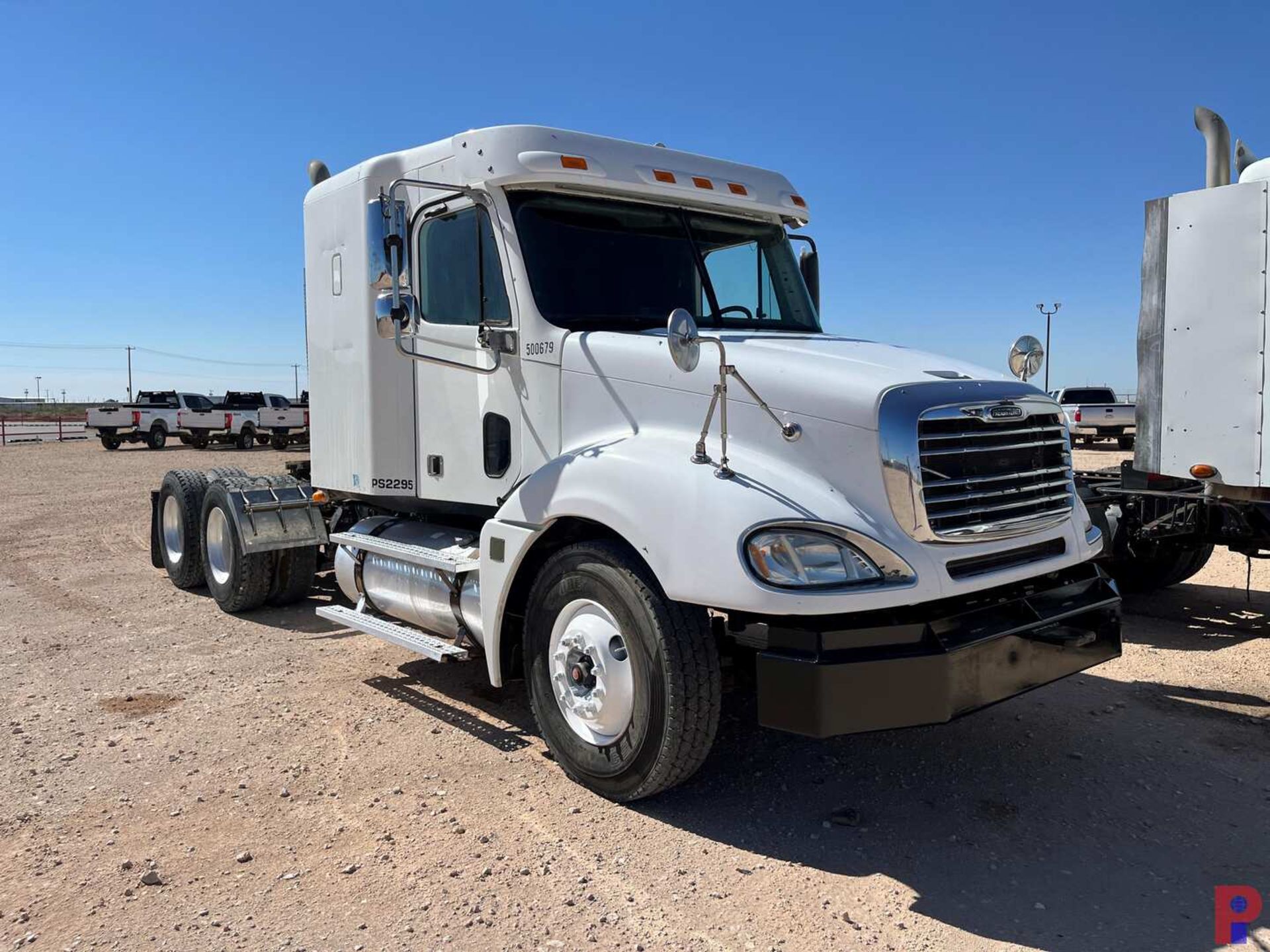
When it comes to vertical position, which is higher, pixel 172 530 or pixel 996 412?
pixel 996 412

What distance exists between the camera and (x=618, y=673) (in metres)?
4.03

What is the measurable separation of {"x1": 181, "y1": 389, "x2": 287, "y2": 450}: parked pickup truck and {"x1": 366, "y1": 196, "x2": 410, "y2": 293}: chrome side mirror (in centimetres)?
2904

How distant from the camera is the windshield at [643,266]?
193 inches

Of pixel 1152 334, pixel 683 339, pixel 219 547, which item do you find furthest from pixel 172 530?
pixel 1152 334

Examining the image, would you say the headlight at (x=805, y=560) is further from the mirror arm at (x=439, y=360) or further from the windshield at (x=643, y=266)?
the mirror arm at (x=439, y=360)

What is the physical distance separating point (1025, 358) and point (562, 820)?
10.5ft

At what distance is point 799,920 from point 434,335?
3.60m

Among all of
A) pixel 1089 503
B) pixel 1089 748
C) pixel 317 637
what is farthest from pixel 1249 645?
pixel 317 637

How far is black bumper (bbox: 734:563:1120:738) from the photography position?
343cm

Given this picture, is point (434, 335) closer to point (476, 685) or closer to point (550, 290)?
point (550, 290)

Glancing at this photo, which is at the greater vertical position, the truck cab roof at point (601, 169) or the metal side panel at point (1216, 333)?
the truck cab roof at point (601, 169)

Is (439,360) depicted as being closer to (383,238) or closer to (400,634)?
(383,238)

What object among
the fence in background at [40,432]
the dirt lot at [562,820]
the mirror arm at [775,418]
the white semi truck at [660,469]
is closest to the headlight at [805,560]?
the white semi truck at [660,469]

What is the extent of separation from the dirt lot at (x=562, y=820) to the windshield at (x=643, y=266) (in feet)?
7.25
